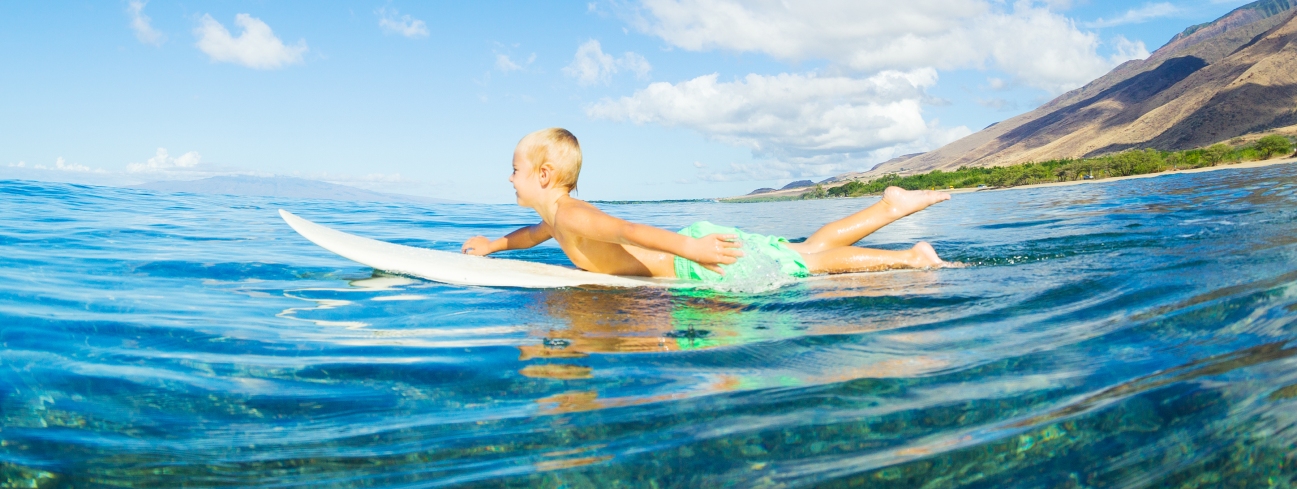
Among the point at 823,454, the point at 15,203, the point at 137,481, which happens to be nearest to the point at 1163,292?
the point at 823,454

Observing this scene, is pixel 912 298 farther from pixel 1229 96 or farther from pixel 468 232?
pixel 1229 96

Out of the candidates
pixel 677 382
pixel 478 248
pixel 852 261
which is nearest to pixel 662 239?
pixel 677 382

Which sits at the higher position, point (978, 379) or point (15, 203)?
point (15, 203)

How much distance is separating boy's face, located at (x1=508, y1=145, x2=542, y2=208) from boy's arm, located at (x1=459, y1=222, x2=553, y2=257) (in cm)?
100

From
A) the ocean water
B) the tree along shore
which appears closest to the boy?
the ocean water

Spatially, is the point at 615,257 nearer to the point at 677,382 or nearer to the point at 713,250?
the point at 713,250

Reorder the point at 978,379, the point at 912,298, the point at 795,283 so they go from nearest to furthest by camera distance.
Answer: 1. the point at 978,379
2. the point at 912,298
3. the point at 795,283

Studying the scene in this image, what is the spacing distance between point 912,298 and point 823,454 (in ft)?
7.83

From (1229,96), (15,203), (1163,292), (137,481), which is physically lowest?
(137,481)

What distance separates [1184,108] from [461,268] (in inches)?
5380

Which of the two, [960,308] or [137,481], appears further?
[960,308]

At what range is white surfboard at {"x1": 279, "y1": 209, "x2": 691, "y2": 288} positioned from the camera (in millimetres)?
5043

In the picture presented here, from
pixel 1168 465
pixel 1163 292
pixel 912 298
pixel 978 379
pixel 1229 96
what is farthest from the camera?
pixel 1229 96

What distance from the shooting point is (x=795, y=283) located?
4.77 meters
